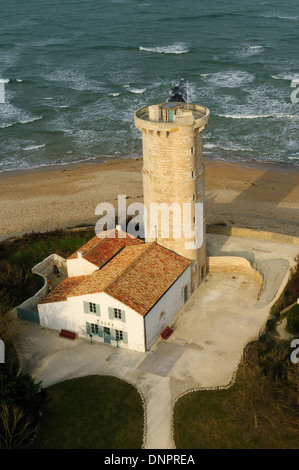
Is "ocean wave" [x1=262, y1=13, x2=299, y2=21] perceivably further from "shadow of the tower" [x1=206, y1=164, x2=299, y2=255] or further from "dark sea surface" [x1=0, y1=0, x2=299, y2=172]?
"shadow of the tower" [x1=206, y1=164, x2=299, y2=255]

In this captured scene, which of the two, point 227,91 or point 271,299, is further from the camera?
point 227,91

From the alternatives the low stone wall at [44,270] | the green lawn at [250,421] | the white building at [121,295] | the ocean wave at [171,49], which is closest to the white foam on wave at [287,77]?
the ocean wave at [171,49]

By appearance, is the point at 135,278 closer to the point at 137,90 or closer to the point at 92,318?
the point at 92,318

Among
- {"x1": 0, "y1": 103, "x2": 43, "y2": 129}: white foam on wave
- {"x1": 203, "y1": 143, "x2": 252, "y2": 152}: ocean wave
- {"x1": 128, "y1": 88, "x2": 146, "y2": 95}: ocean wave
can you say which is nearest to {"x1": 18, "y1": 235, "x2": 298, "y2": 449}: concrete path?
{"x1": 203, "y1": 143, "x2": 252, "y2": 152}: ocean wave

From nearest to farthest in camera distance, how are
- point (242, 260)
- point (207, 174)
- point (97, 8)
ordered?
1. point (242, 260)
2. point (207, 174)
3. point (97, 8)

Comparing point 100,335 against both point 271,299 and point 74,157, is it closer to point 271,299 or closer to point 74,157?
point 271,299

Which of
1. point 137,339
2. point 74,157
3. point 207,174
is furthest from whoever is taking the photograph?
point 74,157

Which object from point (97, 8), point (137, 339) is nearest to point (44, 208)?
point (137, 339)

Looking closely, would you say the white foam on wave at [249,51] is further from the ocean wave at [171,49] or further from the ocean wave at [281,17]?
the ocean wave at [281,17]

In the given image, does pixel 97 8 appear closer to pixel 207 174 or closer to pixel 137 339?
pixel 207 174

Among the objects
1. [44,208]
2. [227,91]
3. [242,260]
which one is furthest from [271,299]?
[227,91]

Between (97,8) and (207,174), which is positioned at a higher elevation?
(97,8)
